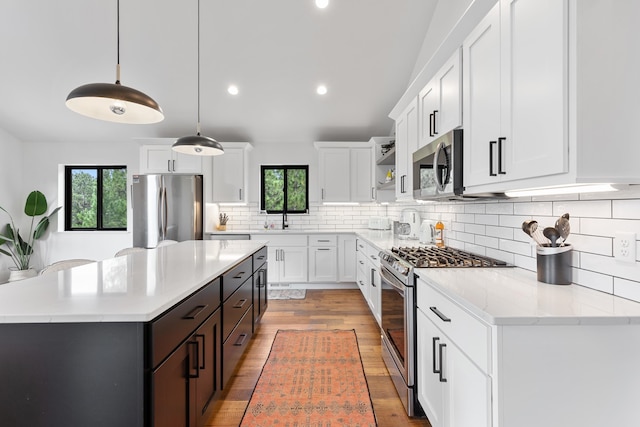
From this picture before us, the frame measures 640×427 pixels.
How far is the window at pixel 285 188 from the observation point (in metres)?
5.29

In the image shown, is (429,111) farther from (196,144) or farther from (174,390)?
(174,390)

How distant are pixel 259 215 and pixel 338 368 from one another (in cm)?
337

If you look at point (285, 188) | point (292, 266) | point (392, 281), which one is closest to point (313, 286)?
point (292, 266)

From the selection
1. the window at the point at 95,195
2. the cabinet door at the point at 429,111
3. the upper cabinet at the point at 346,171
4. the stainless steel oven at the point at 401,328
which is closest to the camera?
the stainless steel oven at the point at 401,328

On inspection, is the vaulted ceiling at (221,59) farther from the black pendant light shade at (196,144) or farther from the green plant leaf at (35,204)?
the black pendant light shade at (196,144)

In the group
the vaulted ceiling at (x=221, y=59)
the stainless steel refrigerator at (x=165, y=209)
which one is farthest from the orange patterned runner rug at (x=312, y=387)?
the vaulted ceiling at (x=221, y=59)

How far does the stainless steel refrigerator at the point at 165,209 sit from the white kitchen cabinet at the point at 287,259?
1148 millimetres

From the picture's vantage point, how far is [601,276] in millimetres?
1273

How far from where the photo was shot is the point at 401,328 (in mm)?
1938

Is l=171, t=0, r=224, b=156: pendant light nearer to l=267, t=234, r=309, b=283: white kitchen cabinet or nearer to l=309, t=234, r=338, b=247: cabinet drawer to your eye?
l=267, t=234, r=309, b=283: white kitchen cabinet

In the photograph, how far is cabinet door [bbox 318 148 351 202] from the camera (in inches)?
194

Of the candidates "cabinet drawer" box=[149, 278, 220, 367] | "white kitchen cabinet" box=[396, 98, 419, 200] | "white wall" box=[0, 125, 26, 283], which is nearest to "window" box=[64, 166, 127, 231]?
"white wall" box=[0, 125, 26, 283]

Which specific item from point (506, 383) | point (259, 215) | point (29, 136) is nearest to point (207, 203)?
point (259, 215)

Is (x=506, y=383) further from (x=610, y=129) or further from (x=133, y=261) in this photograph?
(x=133, y=261)
